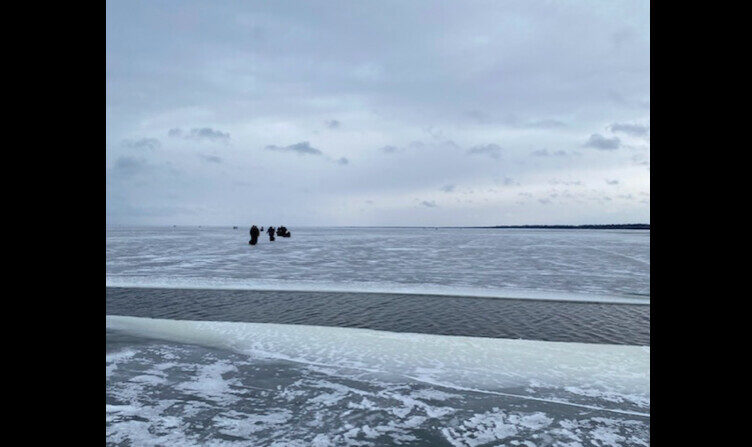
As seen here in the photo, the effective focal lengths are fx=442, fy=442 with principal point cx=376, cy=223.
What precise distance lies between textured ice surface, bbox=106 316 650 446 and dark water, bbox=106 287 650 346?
88 cm

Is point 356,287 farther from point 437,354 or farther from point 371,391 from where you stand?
point 371,391

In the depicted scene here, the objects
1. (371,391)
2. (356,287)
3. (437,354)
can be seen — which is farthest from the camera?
(356,287)

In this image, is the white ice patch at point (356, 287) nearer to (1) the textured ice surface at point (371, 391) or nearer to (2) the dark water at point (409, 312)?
(2) the dark water at point (409, 312)

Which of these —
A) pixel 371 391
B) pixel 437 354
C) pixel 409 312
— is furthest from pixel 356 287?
pixel 371 391

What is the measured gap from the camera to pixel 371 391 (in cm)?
521

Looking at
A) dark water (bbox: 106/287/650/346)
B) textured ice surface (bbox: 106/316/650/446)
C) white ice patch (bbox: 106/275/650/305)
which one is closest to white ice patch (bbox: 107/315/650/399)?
textured ice surface (bbox: 106/316/650/446)

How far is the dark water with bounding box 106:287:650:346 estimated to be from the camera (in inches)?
329

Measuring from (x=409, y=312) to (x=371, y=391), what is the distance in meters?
4.90

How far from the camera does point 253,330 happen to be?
820cm

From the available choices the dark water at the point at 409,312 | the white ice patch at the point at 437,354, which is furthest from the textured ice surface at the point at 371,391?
the dark water at the point at 409,312

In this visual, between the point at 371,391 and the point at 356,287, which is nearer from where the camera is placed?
the point at 371,391
